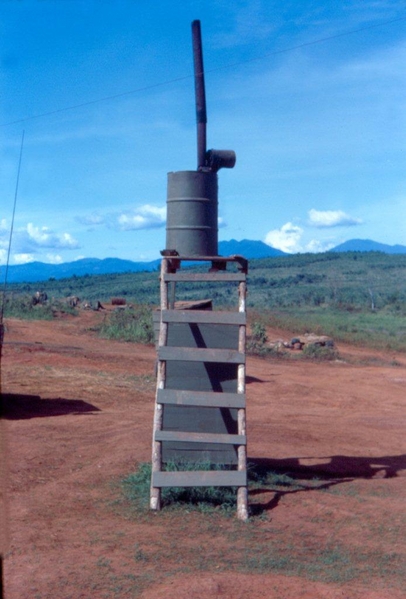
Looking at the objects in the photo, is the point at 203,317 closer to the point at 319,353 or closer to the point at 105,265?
the point at 319,353

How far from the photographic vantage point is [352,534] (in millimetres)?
5609

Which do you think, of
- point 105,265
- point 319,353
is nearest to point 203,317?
point 319,353

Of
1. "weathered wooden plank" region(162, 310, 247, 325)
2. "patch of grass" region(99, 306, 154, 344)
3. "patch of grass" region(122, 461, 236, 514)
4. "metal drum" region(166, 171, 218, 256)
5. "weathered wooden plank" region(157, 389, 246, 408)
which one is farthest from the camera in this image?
"patch of grass" region(99, 306, 154, 344)

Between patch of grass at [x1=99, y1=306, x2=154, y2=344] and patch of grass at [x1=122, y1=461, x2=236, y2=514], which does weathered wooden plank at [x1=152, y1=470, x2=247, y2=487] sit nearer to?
patch of grass at [x1=122, y1=461, x2=236, y2=514]

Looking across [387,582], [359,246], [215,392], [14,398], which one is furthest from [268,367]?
[359,246]

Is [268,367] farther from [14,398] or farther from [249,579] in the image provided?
[249,579]

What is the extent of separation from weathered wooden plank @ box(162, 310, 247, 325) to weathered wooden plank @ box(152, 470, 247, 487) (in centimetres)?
141

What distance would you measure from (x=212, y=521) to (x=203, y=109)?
3931 millimetres

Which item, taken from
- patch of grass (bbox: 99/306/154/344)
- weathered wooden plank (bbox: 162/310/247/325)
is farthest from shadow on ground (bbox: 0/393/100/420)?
patch of grass (bbox: 99/306/154/344)

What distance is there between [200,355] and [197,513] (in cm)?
140

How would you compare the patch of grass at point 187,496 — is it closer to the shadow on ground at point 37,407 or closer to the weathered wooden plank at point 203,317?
the weathered wooden plank at point 203,317

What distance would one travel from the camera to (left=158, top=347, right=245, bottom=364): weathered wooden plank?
20.9 ft

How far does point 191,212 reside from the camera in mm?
6902

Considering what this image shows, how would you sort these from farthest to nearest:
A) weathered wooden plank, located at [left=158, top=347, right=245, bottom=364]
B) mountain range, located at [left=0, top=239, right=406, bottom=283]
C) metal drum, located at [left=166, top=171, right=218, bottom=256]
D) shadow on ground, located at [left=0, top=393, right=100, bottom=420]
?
1. mountain range, located at [left=0, top=239, right=406, bottom=283]
2. shadow on ground, located at [left=0, top=393, right=100, bottom=420]
3. metal drum, located at [left=166, top=171, right=218, bottom=256]
4. weathered wooden plank, located at [left=158, top=347, right=245, bottom=364]
